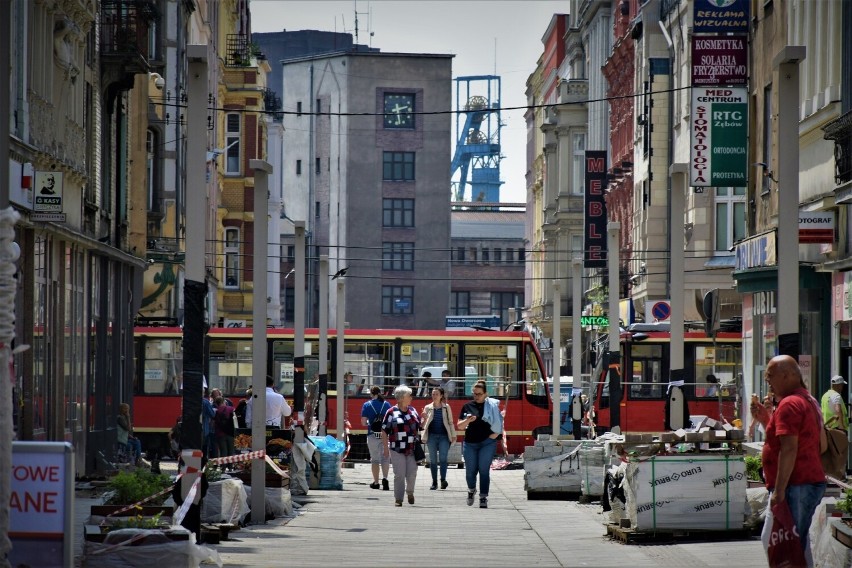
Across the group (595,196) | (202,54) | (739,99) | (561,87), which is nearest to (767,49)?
(739,99)

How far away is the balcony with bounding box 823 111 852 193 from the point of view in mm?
26969

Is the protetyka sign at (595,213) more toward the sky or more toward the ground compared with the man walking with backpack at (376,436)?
more toward the sky

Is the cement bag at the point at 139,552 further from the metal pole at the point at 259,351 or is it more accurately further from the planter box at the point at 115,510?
the metal pole at the point at 259,351

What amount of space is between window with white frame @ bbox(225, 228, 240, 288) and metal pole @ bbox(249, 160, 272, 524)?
45516 mm

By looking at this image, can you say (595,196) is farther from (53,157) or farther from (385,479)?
(53,157)

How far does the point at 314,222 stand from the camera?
103 metres

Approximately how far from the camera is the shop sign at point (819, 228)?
28.8 metres

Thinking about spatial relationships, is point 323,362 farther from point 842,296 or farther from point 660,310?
point 660,310

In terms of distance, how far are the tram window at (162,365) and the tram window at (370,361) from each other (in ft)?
15.1

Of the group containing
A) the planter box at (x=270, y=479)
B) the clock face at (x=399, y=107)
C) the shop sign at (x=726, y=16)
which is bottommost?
the planter box at (x=270, y=479)

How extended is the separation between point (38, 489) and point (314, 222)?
91.9 metres

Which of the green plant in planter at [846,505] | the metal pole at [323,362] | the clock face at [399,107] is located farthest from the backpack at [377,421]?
the clock face at [399,107]

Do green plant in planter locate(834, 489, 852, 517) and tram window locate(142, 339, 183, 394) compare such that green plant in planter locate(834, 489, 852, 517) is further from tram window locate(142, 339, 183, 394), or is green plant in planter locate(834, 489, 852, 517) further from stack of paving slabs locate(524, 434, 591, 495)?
tram window locate(142, 339, 183, 394)

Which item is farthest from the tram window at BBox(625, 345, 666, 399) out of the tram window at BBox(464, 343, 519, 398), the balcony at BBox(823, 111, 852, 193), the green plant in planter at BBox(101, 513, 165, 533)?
the green plant in planter at BBox(101, 513, 165, 533)
